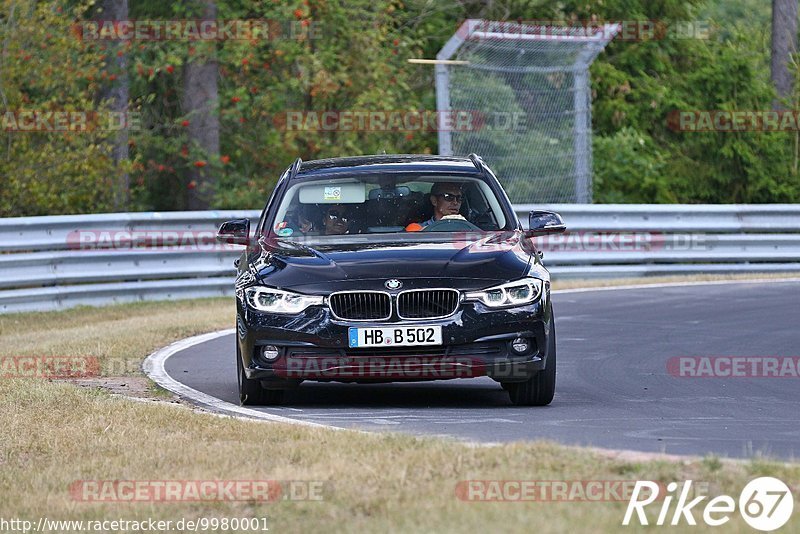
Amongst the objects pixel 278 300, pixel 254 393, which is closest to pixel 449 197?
pixel 278 300

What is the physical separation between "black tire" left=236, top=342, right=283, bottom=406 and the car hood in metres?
0.66

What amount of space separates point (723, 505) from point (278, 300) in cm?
419

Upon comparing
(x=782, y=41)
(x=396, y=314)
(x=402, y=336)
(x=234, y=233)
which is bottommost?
(x=782, y=41)

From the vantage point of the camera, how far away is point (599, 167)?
29.1 meters

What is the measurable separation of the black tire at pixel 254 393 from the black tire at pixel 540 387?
1459mm

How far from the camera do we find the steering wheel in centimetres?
1060

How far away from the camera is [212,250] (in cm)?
2039

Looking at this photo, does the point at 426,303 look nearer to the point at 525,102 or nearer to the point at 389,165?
the point at 389,165

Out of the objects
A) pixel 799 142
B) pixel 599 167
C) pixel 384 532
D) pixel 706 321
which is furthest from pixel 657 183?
pixel 384 532

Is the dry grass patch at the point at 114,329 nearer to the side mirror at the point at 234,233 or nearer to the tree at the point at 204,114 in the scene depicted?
the side mirror at the point at 234,233

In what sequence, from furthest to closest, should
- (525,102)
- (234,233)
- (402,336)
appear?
(525,102) < (234,233) < (402,336)

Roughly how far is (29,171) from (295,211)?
12510 millimetres

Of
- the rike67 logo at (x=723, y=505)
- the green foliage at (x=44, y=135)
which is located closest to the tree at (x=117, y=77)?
the green foliage at (x=44, y=135)

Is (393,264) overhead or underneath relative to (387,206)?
underneath
